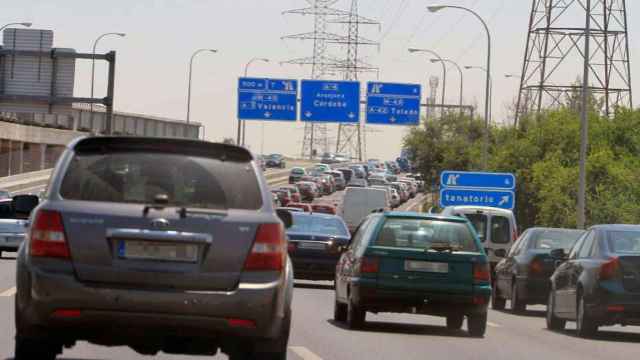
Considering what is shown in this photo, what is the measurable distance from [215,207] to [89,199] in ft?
2.79

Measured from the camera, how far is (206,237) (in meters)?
10.8

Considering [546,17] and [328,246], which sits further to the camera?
[546,17]

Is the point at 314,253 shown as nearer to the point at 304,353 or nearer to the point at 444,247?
the point at 444,247

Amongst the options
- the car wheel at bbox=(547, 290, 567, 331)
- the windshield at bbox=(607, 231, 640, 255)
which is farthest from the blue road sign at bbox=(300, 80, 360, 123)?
the windshield at bbox=(607, 231, 640, 255)

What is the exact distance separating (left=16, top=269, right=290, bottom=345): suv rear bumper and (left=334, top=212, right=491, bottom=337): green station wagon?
8.22 metres

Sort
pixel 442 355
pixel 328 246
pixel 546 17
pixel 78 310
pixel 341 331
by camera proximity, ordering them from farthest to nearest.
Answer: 1. pixel 546 17
2. pixel 328 246
3. pixel 341 331
4. pixel 442 355
5. pixel 78 310

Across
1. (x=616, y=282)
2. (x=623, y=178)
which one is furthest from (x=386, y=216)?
(x=623, y=178)

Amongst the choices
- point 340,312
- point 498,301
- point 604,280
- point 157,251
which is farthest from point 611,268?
point 157,251

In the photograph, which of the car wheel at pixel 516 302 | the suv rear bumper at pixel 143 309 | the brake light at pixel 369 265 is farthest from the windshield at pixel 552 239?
the suv rear bumper at pixel 143 309

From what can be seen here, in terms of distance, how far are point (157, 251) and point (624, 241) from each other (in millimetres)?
10557

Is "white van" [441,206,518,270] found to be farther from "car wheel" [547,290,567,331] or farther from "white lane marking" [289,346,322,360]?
"white lane marking" [289,346,322,360]

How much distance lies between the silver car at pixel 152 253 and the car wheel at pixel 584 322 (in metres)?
9.21

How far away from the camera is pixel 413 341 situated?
1762cm

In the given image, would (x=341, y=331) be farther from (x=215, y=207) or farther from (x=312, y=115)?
(x=312, y=115)
